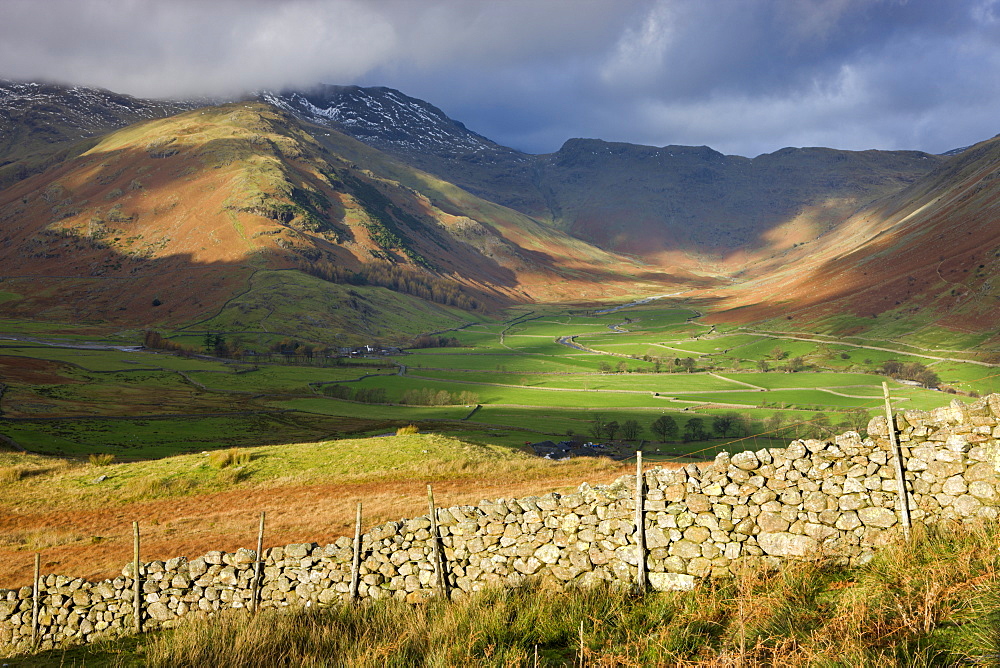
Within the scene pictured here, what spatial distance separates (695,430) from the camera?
74.8 m

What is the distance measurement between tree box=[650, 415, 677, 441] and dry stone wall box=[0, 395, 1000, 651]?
62.7 m

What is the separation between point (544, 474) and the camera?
28891 millimetres

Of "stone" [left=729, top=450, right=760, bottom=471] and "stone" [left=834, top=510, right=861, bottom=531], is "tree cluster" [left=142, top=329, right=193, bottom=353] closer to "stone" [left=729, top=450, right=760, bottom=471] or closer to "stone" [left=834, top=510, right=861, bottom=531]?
"stone" [left=729, top=450, right=760, bottom=471]

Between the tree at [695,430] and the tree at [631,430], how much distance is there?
19.9ft

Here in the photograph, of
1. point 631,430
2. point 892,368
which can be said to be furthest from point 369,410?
point 892,368

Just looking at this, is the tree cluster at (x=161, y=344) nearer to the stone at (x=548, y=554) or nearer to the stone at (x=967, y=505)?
the stone at (x=548, y=554)

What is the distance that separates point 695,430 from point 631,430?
320 inches

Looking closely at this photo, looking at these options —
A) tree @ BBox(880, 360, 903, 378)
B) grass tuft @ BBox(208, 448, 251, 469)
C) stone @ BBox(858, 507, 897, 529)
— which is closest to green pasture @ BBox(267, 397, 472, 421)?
grass tuft @ BBox(208, 448, 251, 469)

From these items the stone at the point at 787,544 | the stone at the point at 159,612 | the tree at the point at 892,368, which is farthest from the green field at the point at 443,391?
the stone at the point at 159,612

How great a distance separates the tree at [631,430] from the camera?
74.3 meters

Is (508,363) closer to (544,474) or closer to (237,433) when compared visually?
(237,433)

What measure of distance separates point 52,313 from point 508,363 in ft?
468

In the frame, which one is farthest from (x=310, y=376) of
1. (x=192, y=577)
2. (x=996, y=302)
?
(x=996, y=302)

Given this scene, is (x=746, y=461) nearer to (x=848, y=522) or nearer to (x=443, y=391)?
(x=848, y=522)
